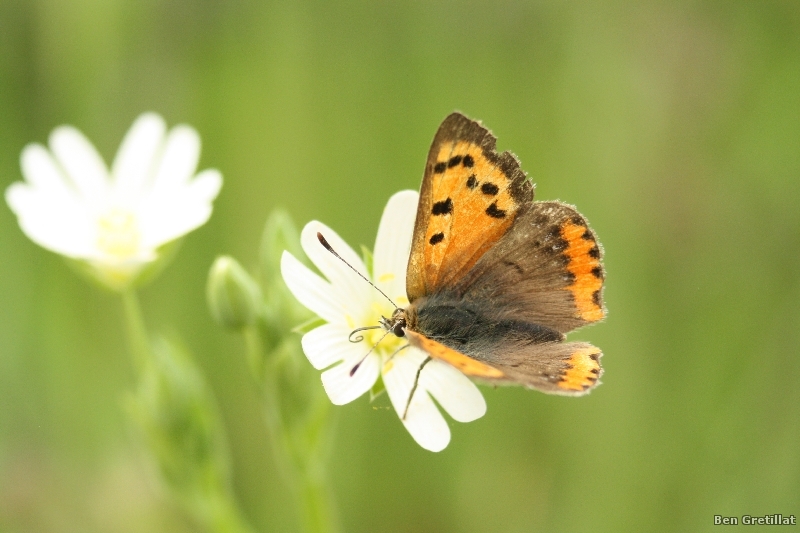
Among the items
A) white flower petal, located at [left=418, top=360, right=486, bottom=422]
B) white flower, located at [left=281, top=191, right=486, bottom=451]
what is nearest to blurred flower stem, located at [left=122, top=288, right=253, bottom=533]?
white flower, located at [left=281, top=191, right=486, bottom=451]

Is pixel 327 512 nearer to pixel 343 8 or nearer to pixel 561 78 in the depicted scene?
pixel 561 78

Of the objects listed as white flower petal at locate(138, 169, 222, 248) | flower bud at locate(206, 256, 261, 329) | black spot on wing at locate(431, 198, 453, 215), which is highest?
white flower petal at locate(138, 169, 222, 248)

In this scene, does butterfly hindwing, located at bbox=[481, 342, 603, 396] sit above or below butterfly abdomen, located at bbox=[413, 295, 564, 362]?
below

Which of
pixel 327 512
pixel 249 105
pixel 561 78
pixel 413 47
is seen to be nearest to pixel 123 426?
pixel 327 512

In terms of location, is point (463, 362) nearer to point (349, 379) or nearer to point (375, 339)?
point (349, 379)

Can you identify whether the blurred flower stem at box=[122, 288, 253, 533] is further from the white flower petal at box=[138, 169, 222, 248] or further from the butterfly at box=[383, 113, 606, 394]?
the butterfly at box=[383, 113, 606, 394]

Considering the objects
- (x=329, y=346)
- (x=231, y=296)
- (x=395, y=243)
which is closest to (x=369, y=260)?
(x=395, y=243)
